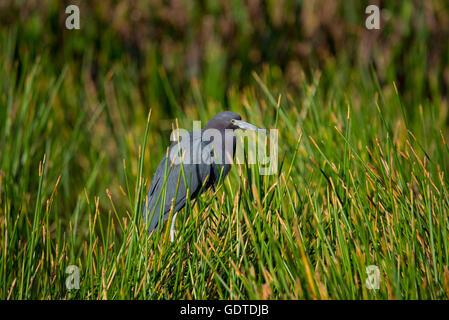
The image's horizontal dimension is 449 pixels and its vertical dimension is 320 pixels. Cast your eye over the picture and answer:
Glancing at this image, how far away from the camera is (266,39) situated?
3484mm

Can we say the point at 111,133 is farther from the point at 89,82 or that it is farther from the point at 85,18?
the point at 85,18

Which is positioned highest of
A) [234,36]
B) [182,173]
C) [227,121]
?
[234,36]

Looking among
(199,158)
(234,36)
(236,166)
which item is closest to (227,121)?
(199,158)

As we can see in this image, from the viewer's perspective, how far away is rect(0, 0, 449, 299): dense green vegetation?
129 cm

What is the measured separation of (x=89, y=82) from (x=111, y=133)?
0.51 metres

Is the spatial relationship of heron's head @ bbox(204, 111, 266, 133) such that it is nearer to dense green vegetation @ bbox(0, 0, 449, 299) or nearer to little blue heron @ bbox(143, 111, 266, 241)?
little blue heron @ bbox(143, 111, 266, 241)

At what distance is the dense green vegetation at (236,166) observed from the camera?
1287 mm

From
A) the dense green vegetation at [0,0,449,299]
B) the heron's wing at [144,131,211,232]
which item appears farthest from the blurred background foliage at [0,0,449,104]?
the heron's wing at [144,131,211,232]

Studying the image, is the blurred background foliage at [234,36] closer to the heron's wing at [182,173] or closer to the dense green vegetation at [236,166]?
the dense green vegetation at [236,166]

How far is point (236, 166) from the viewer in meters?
1.76

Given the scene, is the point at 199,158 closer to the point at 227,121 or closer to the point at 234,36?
the point at 227,121

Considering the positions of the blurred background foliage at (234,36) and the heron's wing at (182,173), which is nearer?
the heron's wing at (182,173)

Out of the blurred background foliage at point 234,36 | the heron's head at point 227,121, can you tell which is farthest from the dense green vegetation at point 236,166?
the heron's head at point 227,121

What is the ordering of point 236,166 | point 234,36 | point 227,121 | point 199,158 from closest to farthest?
point 227,121, point 199,158, point 236,166, point 234,36
